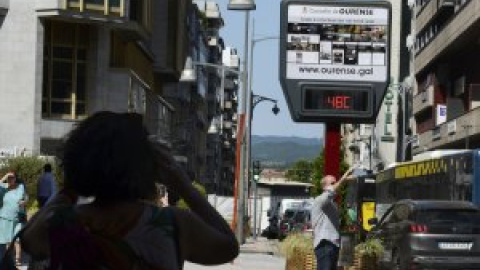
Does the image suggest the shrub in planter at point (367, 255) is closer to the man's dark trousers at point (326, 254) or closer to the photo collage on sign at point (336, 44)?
the photo collage on sign at point (336, 44)

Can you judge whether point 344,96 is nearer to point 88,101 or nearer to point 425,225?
point 425,225

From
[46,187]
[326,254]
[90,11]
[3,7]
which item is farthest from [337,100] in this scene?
[3,7]

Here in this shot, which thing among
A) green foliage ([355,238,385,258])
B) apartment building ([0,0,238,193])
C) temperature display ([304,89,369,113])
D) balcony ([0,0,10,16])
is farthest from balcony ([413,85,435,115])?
temperature display ([304,89,369,113])

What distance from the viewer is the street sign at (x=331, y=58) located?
16.9 m

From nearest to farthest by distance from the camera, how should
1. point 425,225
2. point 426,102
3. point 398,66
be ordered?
1. point 425,225
2. point 426,102
3. point 398,66

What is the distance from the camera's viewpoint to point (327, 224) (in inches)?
583

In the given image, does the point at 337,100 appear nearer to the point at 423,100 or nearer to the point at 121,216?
the point at 121,216

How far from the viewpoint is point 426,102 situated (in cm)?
7650

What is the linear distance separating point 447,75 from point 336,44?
56417mm

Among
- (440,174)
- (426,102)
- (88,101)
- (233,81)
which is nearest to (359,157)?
(233,81)

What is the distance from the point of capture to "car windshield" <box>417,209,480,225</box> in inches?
869

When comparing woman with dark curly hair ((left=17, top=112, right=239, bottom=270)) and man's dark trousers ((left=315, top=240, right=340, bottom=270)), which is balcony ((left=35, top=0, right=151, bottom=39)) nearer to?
man's dark trousers ((left=315, top=240, right=340, bottom=270))

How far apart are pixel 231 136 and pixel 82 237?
163832mm

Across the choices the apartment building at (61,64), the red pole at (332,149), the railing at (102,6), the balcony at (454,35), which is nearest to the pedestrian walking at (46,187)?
the red pole at (332,149)
